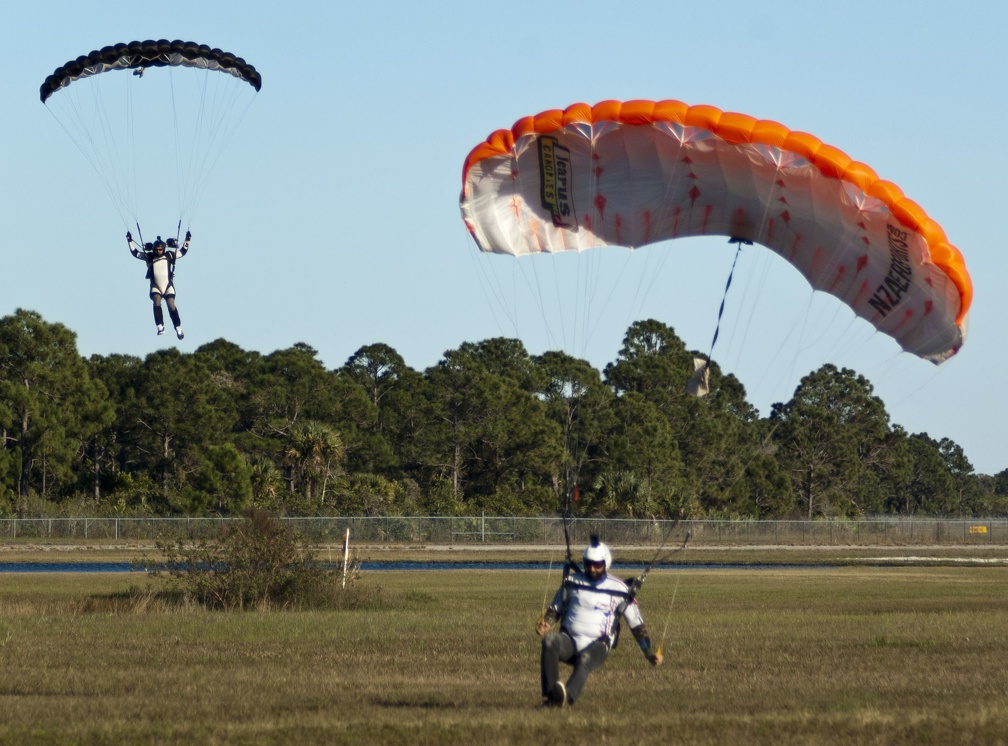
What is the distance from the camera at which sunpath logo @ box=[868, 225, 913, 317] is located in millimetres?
16703

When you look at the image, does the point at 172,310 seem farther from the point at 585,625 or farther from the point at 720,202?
the point at 585,625

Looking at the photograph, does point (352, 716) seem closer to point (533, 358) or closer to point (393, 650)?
point (393, 650)

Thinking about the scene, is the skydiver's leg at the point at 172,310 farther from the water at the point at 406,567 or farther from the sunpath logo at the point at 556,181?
the water at the point at 406,567

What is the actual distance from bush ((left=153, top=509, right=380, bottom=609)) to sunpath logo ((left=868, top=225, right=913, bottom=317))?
43.0ft

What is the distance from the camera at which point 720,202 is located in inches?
728

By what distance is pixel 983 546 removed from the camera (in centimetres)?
7156

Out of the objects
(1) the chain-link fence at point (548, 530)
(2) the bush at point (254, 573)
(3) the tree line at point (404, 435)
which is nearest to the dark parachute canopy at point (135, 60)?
(2) the bush at point (254, 573)

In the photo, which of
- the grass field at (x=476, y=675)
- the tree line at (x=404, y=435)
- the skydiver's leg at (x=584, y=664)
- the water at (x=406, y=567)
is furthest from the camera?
the tree line at (x=404, y=435)

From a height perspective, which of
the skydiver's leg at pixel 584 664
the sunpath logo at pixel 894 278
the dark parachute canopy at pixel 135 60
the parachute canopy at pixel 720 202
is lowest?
the skydiver's leg at pixel 584 664

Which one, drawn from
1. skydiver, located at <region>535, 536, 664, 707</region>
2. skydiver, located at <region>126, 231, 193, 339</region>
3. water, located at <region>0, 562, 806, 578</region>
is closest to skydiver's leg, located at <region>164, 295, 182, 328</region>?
skydiver, located at <region>126, 231, 193, 339</region>

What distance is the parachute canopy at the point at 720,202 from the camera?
655 inches

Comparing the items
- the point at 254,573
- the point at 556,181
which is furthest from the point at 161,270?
the point at 556,181

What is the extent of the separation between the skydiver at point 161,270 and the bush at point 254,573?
4035 millimetres

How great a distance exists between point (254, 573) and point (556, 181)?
37.1 ft
